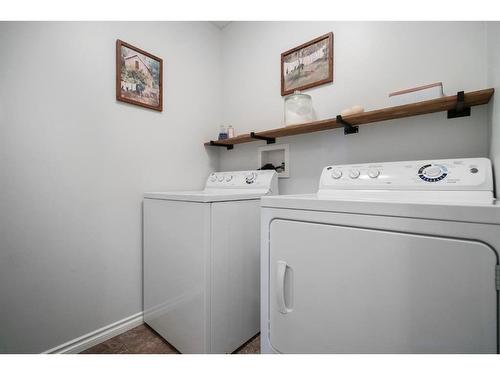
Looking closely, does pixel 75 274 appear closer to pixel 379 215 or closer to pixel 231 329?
pixel 231 329

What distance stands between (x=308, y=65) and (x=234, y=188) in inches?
43.2

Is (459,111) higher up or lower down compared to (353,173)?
higher up

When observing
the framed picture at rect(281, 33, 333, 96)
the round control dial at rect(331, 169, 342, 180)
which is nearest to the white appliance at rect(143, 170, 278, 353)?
the round control dial at rect(331, 169, 342, 180)

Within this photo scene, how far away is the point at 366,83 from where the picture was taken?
1.45 meters

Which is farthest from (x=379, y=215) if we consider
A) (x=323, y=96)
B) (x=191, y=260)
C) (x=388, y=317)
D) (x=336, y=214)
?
(x=323, y=96)

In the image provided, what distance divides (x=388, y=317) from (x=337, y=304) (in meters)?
0.16

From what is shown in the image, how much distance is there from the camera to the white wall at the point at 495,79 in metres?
0.86

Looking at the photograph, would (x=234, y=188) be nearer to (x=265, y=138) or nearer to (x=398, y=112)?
(x=265, y=138)

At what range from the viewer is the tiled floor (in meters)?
1.35

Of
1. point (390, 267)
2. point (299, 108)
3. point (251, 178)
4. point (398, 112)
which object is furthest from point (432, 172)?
point (251, 178)

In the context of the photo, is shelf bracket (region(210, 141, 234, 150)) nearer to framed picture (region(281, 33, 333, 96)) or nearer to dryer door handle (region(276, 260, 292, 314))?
framed picture (region(281, 33, 333, 96))

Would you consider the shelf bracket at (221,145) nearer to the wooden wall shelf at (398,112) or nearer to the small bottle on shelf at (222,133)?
the small bottle on shelf at (222,133)

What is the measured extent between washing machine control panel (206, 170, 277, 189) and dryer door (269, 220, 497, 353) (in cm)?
77

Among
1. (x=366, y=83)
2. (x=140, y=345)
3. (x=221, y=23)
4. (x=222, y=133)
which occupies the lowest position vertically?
(x=140, y=345)
